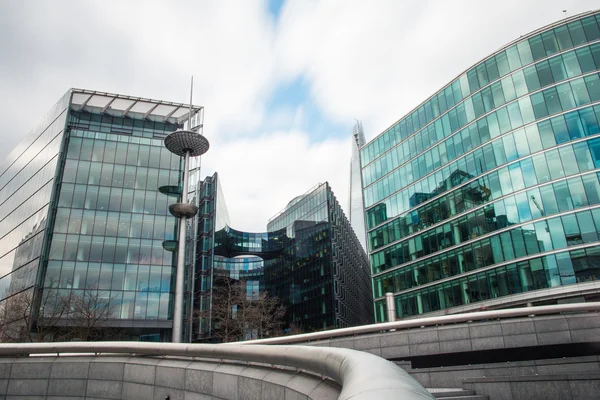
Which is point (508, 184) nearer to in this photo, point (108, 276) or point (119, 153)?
point (108, 276)

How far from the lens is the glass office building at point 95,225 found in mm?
44000

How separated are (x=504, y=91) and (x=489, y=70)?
3.30 metres

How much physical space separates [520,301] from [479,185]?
11765 millimetres

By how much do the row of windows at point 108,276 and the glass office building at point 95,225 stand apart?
9 centimetres

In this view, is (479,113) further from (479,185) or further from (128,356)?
(128,356)

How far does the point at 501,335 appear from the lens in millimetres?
14258

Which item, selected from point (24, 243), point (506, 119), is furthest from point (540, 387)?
point (24, 243)

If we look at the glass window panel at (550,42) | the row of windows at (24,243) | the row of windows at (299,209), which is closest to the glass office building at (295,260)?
the row of windows at (299,209)

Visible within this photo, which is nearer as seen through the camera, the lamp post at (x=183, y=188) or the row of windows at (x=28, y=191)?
the lamp post at (x=183, y=188)

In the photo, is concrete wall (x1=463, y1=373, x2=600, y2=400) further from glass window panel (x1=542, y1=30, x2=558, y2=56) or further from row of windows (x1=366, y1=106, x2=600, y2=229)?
glass window panel (x1=542, y1=30, x2=558, y2=56)

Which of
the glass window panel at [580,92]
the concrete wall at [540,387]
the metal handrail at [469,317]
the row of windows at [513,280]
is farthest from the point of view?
the glass window panel at [580,92]

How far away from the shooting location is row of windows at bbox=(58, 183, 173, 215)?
47.2m

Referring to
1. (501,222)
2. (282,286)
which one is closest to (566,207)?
(501,222)

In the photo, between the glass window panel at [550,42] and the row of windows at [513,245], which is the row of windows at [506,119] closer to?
the glass window panel at [550,42]
